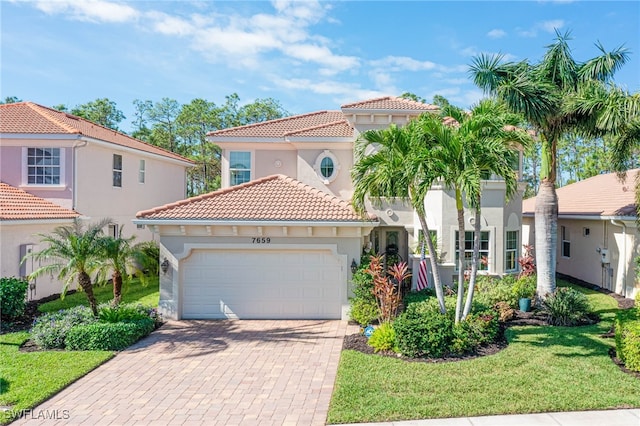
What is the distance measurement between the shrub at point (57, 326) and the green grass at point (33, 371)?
38cm

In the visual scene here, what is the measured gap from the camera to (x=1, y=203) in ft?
46.4

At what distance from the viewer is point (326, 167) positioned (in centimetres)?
1761

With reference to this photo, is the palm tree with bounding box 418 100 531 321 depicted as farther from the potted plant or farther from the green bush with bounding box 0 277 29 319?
the green bush with bounding box 0 277 29 319

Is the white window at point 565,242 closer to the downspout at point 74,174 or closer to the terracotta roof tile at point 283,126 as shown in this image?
the terracotta roof tile at point 283,126

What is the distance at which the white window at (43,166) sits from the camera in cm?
1670

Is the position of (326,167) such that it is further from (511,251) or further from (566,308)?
(566,308)

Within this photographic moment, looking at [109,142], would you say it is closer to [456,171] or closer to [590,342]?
[456,171]

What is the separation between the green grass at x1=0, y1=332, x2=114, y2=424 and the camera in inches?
276

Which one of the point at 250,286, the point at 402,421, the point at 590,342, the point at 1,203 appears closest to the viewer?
the point at 402,421

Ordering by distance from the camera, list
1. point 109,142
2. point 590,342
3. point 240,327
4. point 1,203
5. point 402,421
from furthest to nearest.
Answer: point 109,142 → point 1,203 → point 240,327 → point 590,342 → point 402,421

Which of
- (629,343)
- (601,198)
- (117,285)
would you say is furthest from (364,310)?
(601,198)

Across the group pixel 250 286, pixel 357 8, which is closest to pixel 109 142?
pixel 250 286

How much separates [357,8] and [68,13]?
30.5 feet

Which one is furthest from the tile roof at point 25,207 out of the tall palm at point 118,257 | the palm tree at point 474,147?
the palm tree at point 474,147
